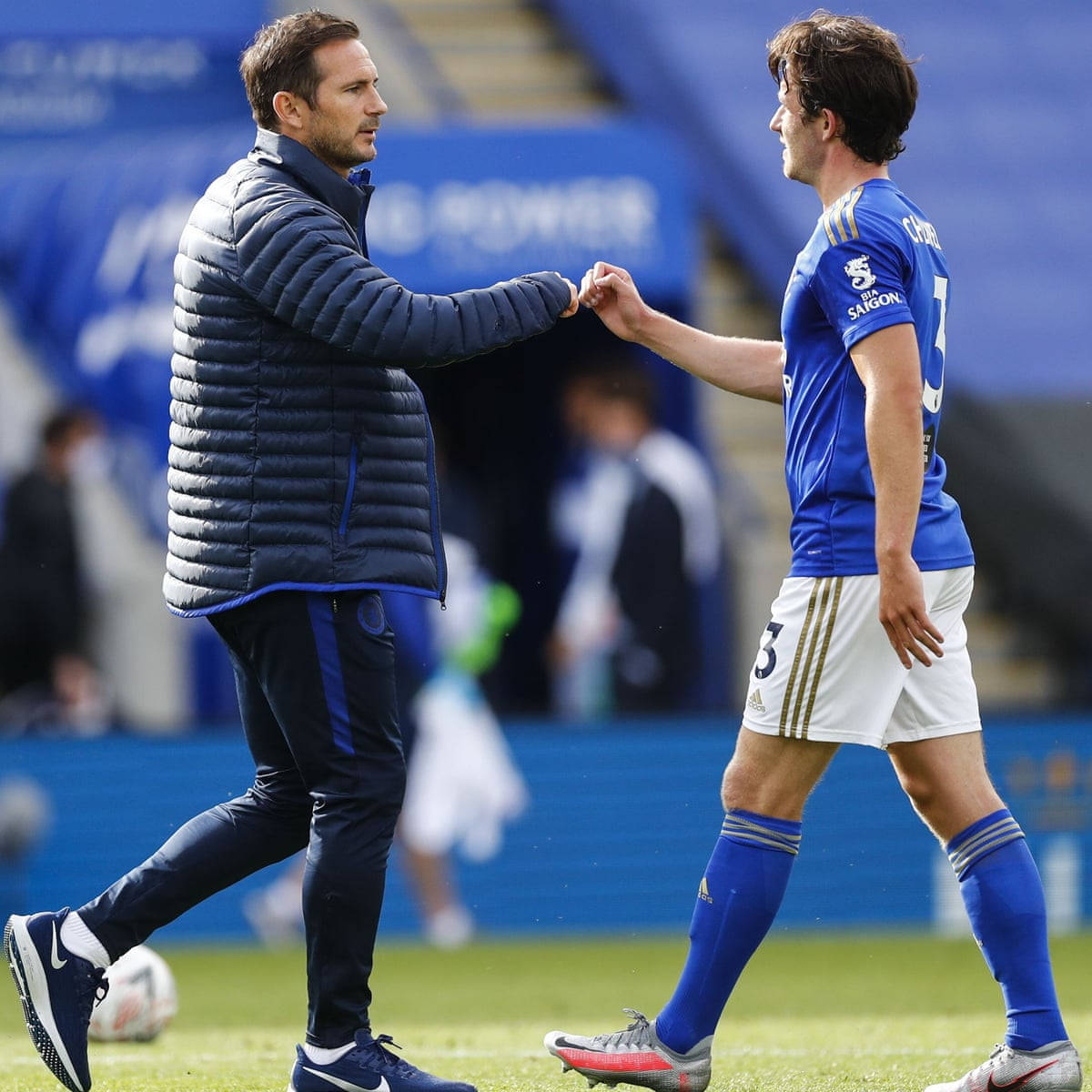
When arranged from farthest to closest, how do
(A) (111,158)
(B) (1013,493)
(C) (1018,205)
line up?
1. (C) (1018,205)
2. (B) (1013,493)
3. (A) (111,158)

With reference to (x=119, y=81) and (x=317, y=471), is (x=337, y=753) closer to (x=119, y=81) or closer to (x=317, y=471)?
(x=317, y=471)

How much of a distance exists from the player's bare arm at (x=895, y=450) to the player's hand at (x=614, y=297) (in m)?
0.80

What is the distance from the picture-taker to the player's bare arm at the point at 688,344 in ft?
15.8

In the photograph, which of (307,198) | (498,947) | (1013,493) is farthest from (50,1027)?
(1013,493)

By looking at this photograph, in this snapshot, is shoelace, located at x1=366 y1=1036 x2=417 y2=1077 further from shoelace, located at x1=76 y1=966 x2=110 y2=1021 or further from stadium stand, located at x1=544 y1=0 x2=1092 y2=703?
stadium stand, located at x1=544 y1=0 x2=1092 y2=703

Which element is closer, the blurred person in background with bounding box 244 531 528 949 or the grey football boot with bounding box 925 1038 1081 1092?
the grey football boot with bounding box 925 1038 1081 1092

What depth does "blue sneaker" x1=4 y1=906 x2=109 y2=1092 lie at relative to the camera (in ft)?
14.1

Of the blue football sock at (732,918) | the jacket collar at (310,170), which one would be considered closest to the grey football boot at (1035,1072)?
the blue football sock at (732,918)

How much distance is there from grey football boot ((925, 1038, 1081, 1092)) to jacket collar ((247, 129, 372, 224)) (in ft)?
6.82

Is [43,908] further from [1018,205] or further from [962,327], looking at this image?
[1018,205]

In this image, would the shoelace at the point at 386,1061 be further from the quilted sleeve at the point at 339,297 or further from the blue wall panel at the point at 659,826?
the blue wall panel at the point at 659,826

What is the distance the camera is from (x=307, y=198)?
13.8 ft

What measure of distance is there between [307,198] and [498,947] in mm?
5775

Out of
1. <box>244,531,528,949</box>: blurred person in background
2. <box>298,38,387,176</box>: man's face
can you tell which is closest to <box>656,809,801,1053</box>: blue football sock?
<box>298,38,387,176</box>: man's face
